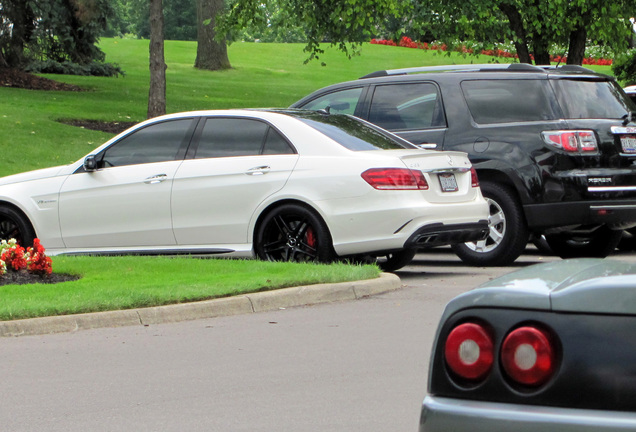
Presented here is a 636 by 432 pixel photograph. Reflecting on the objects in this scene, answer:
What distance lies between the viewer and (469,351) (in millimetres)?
2943

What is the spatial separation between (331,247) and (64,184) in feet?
10.5

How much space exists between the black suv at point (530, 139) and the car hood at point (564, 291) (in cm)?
775

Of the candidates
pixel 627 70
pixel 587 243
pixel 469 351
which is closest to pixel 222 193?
pixel 587 243

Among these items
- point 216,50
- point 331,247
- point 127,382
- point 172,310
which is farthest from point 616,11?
point 216,50

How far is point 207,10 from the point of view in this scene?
141 feet

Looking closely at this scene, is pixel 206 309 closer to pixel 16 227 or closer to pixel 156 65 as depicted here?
pixel 16 227

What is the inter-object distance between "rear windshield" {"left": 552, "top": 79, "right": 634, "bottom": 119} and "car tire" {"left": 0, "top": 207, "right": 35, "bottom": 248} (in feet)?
19.2

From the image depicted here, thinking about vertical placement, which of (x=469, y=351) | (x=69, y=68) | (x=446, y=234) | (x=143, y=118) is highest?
(x=469, y=351)

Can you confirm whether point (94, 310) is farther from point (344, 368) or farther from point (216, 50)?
point (216, 50)

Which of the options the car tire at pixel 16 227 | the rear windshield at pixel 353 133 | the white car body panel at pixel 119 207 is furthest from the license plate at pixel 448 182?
the car tire at pixel 16 227

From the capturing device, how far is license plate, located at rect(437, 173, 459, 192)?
10.2 meters

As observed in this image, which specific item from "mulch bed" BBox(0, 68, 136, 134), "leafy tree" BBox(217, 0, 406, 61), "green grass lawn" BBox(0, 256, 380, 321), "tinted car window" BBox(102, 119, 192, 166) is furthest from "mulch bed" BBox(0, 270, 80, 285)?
"mulch bed" BBox(0, 68, 136, 134)

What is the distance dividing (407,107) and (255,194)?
2598 mm

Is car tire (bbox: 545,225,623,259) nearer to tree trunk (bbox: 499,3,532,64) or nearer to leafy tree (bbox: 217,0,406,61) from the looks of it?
leafy tree (bbox: 217,0,406,61)
